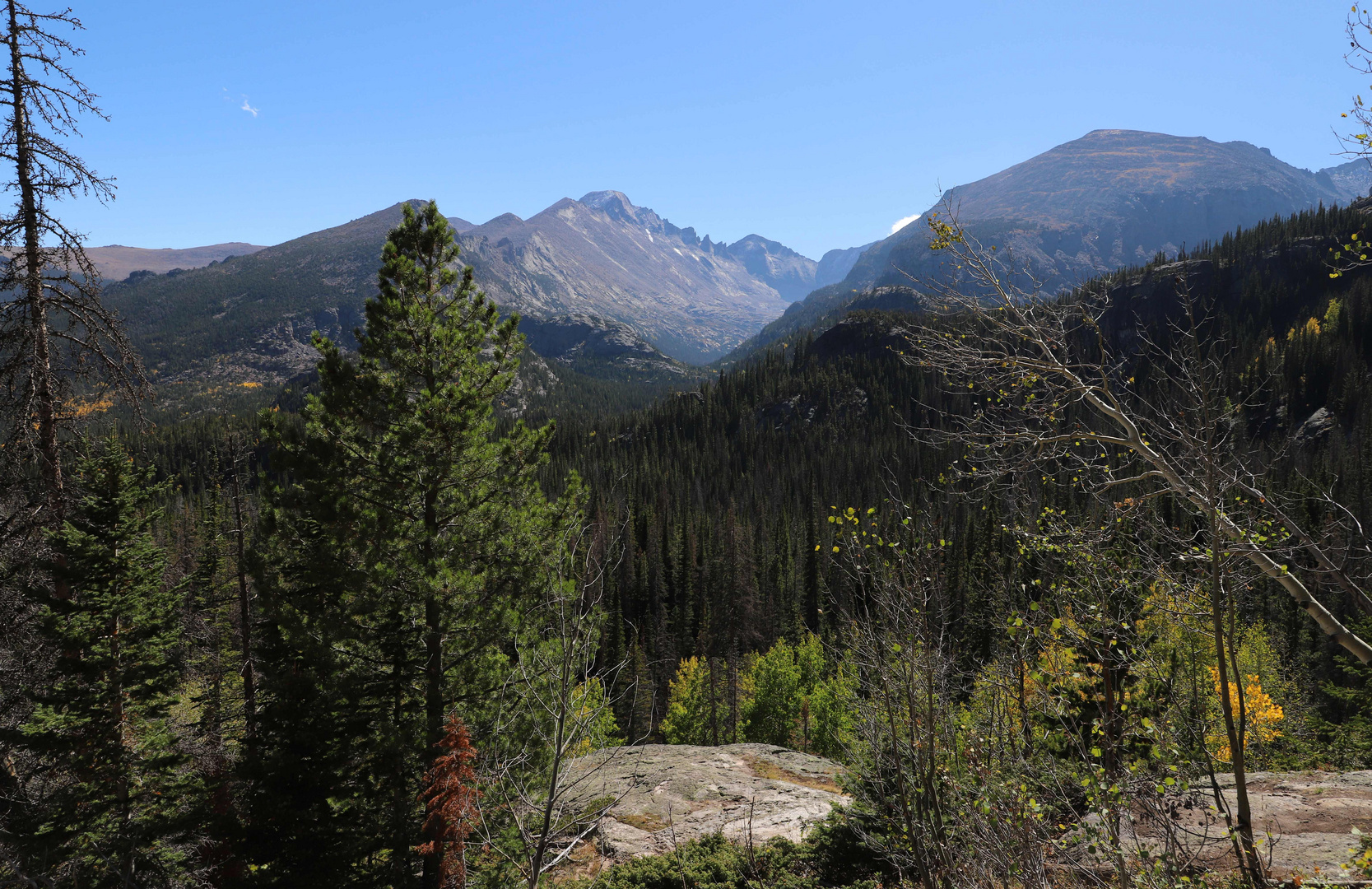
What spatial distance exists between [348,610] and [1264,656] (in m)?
36.0

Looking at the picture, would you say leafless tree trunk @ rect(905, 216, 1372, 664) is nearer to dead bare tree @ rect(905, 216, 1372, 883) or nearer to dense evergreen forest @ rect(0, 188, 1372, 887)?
dead bare tree @ rect(905, 216, 1372, 883)

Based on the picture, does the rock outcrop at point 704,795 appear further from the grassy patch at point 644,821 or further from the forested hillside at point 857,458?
the forested hillside at point 857,458

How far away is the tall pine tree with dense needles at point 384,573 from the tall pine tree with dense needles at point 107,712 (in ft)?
10.3

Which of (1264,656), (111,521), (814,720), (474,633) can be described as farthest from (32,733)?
(1264,656)

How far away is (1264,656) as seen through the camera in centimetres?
2716

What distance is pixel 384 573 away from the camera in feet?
32.0

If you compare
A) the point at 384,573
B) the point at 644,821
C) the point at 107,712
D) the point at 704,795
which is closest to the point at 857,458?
the point at 704,795

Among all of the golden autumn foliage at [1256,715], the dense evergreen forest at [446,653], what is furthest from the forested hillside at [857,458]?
the golden autumn foliage at [1256,715]

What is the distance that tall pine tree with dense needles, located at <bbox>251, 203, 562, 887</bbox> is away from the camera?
1007 cm

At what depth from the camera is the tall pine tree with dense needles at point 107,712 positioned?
427 inches

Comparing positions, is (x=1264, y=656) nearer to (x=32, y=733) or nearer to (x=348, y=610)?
(x=348, y=610)

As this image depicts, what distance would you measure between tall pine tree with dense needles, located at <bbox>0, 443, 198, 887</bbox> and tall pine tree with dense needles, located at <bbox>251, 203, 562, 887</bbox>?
10.3 ft

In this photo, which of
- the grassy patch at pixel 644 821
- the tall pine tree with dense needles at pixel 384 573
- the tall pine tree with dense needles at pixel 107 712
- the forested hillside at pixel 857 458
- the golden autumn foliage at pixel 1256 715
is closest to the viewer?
the tall pine tree with dense needles at pixel 384 573

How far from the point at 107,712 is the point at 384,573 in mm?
7338
